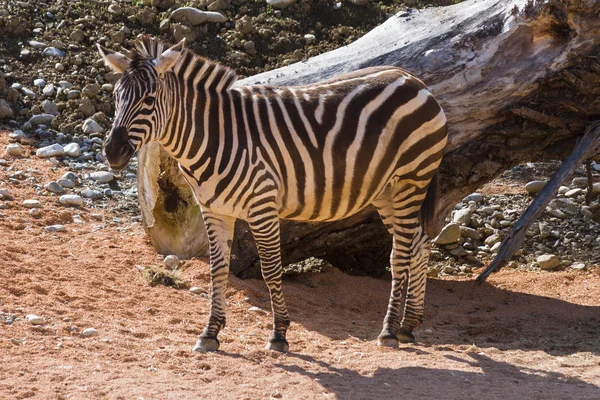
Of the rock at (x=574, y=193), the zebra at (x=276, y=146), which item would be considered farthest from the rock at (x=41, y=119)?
the rock at (x=574, y=193)

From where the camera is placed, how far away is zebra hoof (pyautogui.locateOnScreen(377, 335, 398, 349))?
7.28 m

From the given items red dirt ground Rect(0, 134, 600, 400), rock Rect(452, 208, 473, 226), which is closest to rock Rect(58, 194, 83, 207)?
red dirt ground Rect(0, 134, 600, 400)

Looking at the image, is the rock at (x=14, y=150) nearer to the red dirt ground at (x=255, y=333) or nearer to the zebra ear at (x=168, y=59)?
the red dirt ground at (x=255, y=333)

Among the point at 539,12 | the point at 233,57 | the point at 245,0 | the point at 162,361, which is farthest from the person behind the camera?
the point at 245,0

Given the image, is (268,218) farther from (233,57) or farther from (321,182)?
(233,57)

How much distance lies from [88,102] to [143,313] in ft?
18.7

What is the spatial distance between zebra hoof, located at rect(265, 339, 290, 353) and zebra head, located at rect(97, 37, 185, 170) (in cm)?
195

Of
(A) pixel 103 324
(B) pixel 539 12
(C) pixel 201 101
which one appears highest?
(B) pixel 539 12

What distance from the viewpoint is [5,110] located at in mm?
12164

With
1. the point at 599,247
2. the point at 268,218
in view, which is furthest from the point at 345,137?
the point at 599,247

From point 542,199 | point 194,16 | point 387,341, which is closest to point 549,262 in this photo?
point 542,199

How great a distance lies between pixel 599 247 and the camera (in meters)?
10.7

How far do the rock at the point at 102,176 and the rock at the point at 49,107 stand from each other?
6.03 ft

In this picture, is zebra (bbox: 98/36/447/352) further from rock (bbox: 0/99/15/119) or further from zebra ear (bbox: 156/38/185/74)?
rock (bbox: 0/99/15/119)
